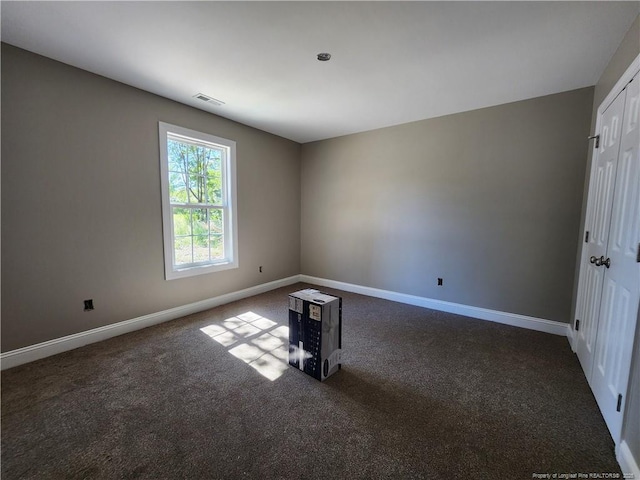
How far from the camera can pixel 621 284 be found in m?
1.65

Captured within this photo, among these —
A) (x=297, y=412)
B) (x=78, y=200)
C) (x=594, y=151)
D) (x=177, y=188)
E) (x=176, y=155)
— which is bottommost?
(x=297, y=412)

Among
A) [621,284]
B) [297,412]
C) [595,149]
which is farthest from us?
[595,149]

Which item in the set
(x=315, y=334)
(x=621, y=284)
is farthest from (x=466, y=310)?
(x=315, y=334)

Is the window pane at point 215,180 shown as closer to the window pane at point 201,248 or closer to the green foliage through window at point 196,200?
the green foliage through window at point 196,200

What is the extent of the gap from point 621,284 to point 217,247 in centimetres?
401

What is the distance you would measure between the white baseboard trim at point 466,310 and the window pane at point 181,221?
2.50 meters

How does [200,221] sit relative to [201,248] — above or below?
above

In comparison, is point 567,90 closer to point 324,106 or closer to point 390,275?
point 324,106

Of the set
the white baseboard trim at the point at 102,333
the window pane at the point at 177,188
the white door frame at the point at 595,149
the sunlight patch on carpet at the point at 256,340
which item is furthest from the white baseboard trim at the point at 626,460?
the window pane at the point at 177,188

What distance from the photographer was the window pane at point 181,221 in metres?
3.36

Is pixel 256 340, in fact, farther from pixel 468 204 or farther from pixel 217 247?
pixel 468 204

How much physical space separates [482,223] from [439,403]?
233 cm

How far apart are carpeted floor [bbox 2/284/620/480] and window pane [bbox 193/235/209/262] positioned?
112 cm

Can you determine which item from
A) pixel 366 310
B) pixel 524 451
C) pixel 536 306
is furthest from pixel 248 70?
pixel 536 306
